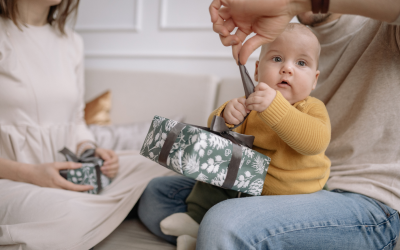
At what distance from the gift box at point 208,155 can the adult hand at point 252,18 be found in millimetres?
243

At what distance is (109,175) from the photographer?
1340 mm

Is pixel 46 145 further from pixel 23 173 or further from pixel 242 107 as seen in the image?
pixel 242 107

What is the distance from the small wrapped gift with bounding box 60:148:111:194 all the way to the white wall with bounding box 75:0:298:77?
101cm

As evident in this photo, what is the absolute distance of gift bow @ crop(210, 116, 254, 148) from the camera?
2.70 feet

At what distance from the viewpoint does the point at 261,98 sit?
0.78 meters

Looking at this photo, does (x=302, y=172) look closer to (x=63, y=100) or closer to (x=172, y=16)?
(x=63, y=100)

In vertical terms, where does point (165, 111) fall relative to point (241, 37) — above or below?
below

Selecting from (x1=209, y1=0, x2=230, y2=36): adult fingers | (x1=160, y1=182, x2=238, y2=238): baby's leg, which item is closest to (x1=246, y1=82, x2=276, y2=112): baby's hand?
(x1=209, y1=0, x2=230, y2=36): adult fingers

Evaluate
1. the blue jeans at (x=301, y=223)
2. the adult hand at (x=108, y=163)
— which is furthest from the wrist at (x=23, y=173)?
the blue jeans at (x=301, y=223)

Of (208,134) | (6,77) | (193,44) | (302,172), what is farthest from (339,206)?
(193,44)

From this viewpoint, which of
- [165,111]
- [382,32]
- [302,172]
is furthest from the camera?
[165,111]

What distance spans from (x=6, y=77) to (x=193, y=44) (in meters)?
1.21

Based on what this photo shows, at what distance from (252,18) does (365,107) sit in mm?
492

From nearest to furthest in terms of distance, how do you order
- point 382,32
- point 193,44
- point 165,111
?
point 382,32
point 165,111
point 193,44
